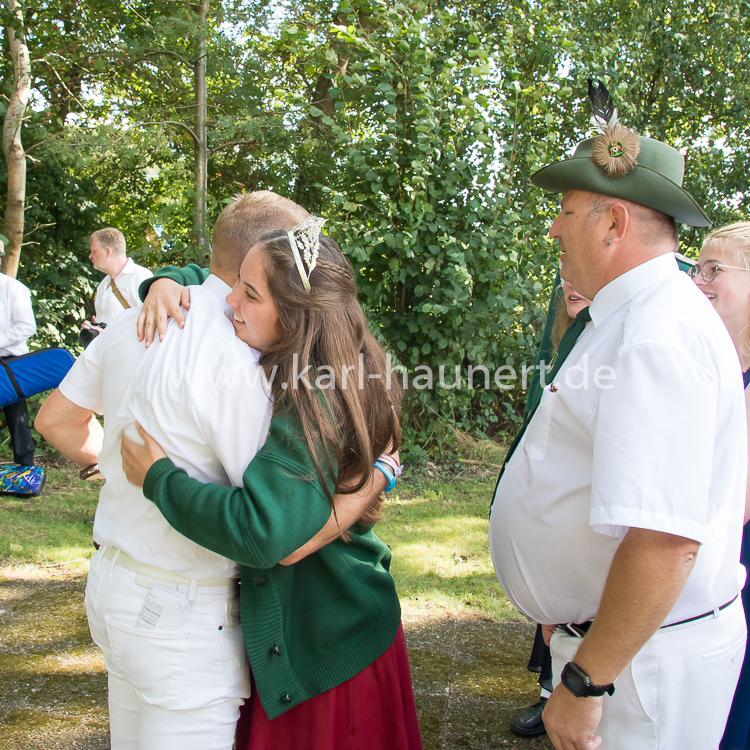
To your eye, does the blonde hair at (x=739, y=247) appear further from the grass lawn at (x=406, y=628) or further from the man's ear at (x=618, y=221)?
the grass lawn at (x=406, y=628)

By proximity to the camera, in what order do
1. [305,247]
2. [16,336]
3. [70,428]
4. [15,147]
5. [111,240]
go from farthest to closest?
1. [15,147]
2. [111,240]
3. [16,336]
4. [70,428]
5. [305,247]

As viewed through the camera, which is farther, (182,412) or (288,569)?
(288,569)

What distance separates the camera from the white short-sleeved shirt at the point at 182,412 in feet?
5.51

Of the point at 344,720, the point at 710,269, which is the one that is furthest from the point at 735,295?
the point at 344,720

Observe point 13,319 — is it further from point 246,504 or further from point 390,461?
point 246,504

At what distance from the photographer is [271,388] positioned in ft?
5.66

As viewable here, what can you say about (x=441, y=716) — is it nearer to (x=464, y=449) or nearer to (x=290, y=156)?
(x=464, y=449)

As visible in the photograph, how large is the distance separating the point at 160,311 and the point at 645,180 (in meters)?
1.13

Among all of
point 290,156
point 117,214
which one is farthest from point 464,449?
point 117,214

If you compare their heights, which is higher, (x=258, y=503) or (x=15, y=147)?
(x=15, y=147)

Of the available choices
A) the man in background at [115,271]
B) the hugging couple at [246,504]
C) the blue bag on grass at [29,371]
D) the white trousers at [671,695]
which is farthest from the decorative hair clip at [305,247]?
the man in background at [115,271]

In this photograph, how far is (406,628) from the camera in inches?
160

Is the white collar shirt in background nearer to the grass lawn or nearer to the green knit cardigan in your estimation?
the grass lawn

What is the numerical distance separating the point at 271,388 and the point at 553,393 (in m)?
0.62
